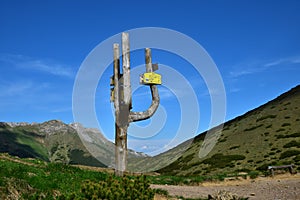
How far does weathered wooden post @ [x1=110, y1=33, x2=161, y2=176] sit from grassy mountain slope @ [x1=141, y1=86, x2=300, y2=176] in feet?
133

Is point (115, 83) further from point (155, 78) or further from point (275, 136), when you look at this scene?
point (275, 136)

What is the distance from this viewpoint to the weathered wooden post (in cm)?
1134

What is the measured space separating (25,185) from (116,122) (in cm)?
353

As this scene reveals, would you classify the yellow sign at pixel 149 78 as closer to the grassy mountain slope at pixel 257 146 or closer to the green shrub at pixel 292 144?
the grassy mountain slope at pixel 257 146

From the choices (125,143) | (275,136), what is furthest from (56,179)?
(275,136)

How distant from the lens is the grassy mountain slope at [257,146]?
5758cm

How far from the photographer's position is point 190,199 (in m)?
14.6

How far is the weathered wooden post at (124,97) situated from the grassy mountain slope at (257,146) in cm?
4047

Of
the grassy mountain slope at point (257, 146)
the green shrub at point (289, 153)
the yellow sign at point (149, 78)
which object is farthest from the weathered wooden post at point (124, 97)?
the green shrub at point (289, 153)

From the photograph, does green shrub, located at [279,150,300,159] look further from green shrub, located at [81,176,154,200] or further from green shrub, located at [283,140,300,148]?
green shrub, located at [81,176,154,200]

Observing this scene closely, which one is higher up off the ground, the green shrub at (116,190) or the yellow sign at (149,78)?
the yellow sign at (149,78)

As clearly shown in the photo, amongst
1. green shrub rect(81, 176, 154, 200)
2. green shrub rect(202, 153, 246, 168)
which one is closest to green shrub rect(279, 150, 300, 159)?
green shrub rect(202, 153, 246, 168)

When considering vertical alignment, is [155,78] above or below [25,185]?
above

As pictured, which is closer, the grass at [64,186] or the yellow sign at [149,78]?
the grass at [64,186]
